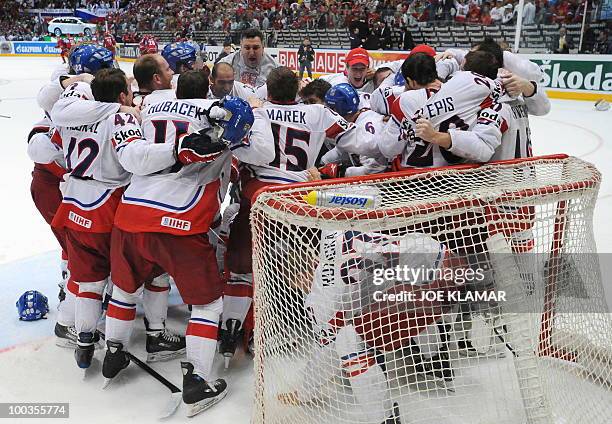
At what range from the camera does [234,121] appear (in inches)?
78.2

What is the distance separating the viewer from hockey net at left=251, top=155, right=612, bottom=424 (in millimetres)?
1740

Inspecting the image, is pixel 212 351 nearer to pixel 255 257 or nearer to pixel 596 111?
pixel 255 257

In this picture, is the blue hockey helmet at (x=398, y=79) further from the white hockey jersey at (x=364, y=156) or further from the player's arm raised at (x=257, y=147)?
the player's arm raised at (x=257, y=147)

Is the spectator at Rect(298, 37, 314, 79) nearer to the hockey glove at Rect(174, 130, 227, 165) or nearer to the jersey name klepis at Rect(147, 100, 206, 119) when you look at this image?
the jersey name klepis at Rect(147, 100, 206, 119)

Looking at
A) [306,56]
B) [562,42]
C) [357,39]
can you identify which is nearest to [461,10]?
[357,39]

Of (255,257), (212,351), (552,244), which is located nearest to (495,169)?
(552,244)

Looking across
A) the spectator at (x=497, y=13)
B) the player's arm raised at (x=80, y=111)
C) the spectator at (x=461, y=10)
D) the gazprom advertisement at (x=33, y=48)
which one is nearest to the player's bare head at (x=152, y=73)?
the player's arm raised at (x=80, y=111)

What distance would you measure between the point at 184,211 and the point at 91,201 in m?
0.46

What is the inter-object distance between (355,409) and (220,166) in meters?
1.02

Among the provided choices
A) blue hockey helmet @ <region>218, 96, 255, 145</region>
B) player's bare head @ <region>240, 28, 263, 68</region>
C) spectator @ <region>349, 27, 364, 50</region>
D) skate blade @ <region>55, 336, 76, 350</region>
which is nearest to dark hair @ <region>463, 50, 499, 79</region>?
blue hockey helmet @ <region>218, 96, 255, 145</region>

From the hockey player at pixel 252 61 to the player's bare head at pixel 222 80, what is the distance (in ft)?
2.26

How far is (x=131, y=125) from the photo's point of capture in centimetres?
217

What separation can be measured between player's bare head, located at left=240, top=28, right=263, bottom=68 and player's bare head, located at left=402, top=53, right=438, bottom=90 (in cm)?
163

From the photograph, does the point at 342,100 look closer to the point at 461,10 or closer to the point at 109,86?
the point at 109,86
